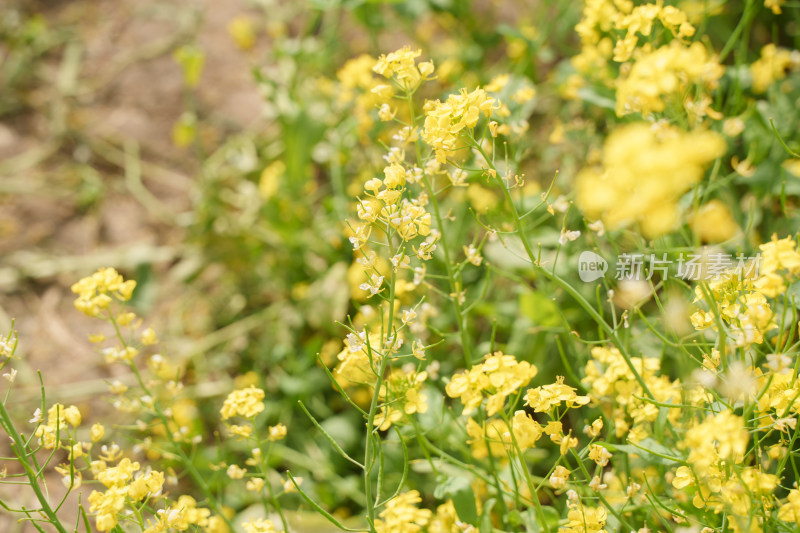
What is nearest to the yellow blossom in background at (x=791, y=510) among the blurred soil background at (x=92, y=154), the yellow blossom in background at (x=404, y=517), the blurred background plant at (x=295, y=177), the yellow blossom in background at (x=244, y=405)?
the blurred background plant at (x=295, y=177)

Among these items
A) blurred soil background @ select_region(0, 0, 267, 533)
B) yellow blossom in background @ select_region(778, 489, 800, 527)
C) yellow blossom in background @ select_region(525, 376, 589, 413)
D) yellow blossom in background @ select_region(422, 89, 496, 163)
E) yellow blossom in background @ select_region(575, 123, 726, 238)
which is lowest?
blurred soil background @ select_region(0, 0, 267, 533)

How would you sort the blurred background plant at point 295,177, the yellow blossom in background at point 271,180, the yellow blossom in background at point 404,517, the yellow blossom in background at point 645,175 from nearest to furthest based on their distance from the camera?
the yellow blossom in background at point 645,175
the yellow blossom in background at point 404,517
the blurred background plant at point 295,177
the yellow blossom in background at point 271,180

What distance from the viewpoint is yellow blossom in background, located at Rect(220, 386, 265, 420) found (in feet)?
3.33

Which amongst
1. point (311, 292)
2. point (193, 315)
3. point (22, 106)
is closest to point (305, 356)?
point (311, 292)

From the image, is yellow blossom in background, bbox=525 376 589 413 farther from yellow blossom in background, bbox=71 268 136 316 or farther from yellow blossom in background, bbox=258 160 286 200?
yellow blossom in background, bbox=258 160 286 200

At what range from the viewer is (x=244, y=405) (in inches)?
40.4

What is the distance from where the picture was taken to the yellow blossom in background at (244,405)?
1.01 metres

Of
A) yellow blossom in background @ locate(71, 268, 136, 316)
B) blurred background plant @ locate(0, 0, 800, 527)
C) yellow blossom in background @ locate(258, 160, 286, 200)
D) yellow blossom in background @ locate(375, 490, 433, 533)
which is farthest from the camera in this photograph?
yellow blossom in background @ locate(258, 160, 286, 200)

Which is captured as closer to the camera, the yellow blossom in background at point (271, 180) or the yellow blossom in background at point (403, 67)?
the yellow blossom in background at point (403, 67)

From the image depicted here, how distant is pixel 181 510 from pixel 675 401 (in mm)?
795

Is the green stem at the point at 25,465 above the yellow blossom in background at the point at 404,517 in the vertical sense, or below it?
above

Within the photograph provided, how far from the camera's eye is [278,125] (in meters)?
2.49

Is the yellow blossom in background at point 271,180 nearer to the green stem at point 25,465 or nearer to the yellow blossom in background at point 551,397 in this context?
the green stem at point 25,465

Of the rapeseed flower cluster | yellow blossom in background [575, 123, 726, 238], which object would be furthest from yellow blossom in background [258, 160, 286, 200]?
yellow blossom in background [575, 123, 726, 238]
